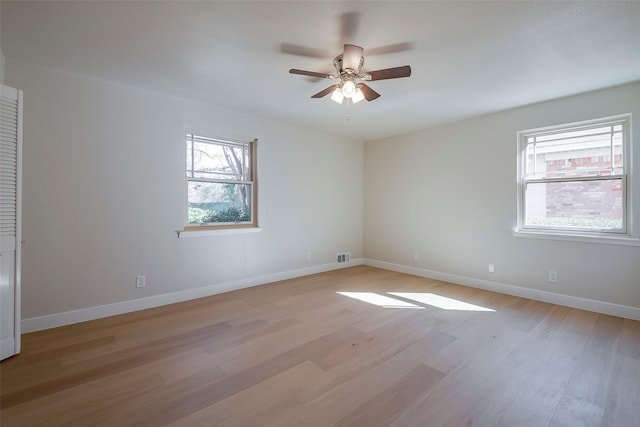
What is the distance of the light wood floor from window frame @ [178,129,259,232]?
103 cm

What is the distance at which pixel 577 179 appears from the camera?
3.36 m

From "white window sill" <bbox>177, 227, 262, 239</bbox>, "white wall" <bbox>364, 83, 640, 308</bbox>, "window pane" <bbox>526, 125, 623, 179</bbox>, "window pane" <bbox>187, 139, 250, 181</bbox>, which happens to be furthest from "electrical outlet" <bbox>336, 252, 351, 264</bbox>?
"window pane" <bbox>526, 125, 623, 179</bbox>

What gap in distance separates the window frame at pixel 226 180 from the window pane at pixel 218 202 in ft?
0.15

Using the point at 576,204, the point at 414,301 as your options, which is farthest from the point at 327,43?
the point at 576,204

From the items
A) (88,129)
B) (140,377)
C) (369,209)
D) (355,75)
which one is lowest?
(140,377)

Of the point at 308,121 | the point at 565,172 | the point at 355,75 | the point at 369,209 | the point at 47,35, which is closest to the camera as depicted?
the point at 47,35

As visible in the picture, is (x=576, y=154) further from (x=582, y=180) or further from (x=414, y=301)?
(x=414, y=301)

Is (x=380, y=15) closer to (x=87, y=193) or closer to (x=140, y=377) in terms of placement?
(x=140, y=377)

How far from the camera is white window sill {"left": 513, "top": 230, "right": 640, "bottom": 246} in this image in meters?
3.02

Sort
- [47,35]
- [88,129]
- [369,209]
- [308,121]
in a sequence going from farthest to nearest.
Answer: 1. [369,209]
2. [308,121]
3. [88,129]
4. [47,35]

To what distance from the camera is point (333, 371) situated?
2.06 m

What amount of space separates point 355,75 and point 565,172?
9.80 ft

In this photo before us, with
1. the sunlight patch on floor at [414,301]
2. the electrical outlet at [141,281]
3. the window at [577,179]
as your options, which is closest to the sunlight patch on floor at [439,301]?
the sunlight patch on floor at [414,301]

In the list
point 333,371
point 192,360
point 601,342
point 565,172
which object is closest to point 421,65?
point 565,172
